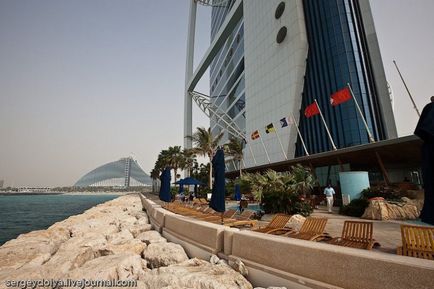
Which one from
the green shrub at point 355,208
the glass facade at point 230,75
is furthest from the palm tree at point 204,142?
the green shrub at point 355,208

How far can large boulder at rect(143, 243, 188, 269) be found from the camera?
263 inches

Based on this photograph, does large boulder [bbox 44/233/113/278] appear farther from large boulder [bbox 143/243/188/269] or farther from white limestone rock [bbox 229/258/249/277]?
white limestone rock [bbox 229/258/249/277]

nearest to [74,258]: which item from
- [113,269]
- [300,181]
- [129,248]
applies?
[129,248]

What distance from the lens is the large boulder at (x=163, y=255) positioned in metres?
6.67

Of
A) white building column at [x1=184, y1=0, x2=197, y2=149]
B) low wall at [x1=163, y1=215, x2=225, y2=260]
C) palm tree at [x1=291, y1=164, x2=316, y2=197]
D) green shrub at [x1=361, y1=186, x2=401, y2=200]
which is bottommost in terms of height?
low wall at [x1=163, y1=215, x2=225, y2=260]

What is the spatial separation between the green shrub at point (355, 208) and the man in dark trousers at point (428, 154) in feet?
31.2

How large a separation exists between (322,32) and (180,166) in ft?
131

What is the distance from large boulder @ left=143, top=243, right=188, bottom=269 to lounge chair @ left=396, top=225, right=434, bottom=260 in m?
4.89

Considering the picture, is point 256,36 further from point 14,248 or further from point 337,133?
point 14,248

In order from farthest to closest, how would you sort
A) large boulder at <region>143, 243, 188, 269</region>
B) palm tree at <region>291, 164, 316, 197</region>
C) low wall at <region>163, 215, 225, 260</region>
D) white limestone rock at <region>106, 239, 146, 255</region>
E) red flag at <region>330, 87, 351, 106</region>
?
red flag at <region>330, 87, 351, 106</region> → palm tree at <region>291, 164, 316, 197</region> → white limestone rock at <region>106, 239, 146, 255</region> → large boulder at <region>143, 243, 188, 269</region> → low wall at <region>163, 215, 225, 260</region>

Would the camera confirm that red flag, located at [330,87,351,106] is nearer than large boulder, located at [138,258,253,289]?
No

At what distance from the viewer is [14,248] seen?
9.50 meters

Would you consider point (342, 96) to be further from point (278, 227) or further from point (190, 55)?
point (190, 55)

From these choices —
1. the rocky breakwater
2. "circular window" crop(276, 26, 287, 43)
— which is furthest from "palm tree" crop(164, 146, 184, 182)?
the rocky breakwater
